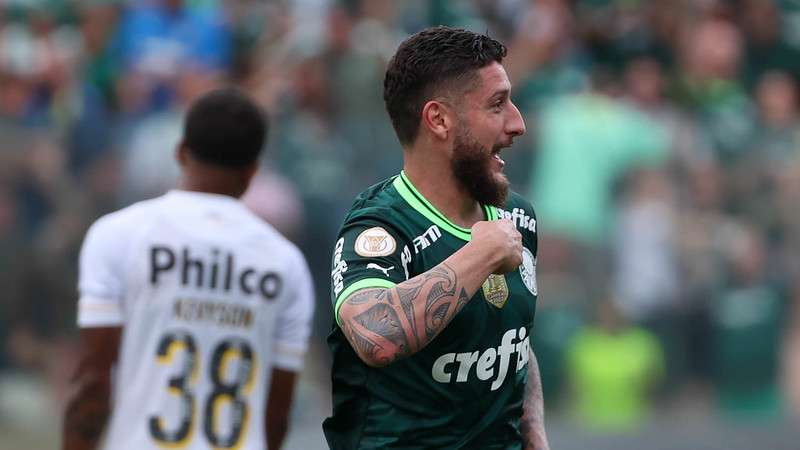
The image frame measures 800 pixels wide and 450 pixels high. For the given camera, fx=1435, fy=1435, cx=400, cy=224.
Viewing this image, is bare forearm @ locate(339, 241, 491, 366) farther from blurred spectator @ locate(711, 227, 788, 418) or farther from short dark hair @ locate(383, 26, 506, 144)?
blurred spectator @ locate(711, 227, 788, 418)

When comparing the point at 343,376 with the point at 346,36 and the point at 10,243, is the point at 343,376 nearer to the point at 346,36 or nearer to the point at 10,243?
the point at 10,243

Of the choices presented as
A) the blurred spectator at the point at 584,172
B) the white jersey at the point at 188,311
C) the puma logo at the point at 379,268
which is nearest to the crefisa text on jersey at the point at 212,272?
the white jersey at the point at 188,311

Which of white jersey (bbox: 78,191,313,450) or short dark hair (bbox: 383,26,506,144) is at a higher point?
short dark hair (bbox: 383,26,506,144)

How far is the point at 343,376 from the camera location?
4395 mm

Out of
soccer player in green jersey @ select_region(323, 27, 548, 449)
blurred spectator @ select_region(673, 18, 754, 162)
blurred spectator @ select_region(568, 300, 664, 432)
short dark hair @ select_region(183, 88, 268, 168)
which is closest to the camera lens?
A: soccer player in green jersey @ select_region(323, 27, 548, 449)

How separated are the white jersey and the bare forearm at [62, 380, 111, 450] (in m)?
0.06

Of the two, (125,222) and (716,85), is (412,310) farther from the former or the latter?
(716,85)

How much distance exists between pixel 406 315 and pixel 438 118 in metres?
0.68

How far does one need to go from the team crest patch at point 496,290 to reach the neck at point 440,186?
0.19 meters

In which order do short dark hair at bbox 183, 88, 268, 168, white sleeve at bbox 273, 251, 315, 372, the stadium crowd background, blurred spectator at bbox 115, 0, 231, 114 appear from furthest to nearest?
1. blurred spectator at bbox 115, 0, 231, 114
2. the stadium crowd background
3. white sleeve at bbox 273, 251, 315, 372
4. short dark hair at bbox 183, 88, 268, 168

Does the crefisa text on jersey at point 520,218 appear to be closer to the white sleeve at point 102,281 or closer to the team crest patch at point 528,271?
the team crest patch at point 528,271

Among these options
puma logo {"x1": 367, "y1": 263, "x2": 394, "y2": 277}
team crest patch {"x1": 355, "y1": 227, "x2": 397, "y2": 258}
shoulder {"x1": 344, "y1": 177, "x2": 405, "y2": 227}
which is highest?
shoulder {"x1": 344, "y1": 177, "x2": 405, "y2": 227}

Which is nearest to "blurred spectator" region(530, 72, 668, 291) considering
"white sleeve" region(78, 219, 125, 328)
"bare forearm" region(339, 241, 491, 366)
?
"white sleeve" region(78, 219, 125, 328)

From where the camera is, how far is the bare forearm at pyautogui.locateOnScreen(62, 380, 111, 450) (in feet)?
17.6
